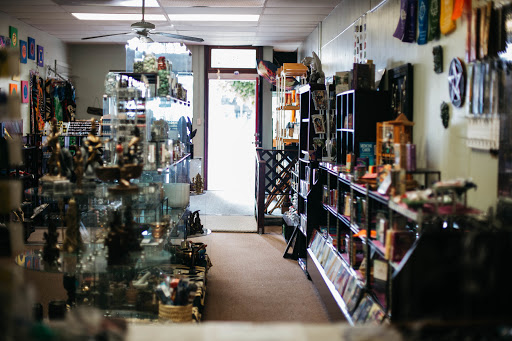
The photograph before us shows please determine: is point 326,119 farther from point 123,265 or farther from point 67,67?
point 67,67

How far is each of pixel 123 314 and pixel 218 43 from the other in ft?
29.4

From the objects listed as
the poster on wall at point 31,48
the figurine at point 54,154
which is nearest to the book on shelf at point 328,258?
the figurine at point 54,154

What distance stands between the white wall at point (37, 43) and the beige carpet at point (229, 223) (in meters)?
3.71

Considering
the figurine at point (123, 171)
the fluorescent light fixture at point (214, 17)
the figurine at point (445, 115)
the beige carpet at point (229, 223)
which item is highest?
the fluorescent light fixture at point (214, 17)

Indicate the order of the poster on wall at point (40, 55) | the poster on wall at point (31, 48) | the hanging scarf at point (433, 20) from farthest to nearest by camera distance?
the poster on wall at point (40, 55) → the poster on wall at point (31, 48) → the hanging scarf at point (433, 20)

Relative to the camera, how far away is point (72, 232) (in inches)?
156

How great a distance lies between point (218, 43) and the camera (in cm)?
1223

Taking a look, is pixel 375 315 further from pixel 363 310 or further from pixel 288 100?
pixel 288 100

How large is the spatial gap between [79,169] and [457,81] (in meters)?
2.73

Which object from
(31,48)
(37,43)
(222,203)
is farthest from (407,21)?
(37,43)

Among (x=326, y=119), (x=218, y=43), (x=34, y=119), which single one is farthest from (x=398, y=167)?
(x=218, y=43)

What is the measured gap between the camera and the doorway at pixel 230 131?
1302 centimetres

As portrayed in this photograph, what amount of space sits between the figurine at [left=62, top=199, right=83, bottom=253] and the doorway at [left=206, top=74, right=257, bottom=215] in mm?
8701

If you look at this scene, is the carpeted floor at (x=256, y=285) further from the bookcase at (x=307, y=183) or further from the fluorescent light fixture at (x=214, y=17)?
the fluorescent light fixture at (x=214, y=17)
